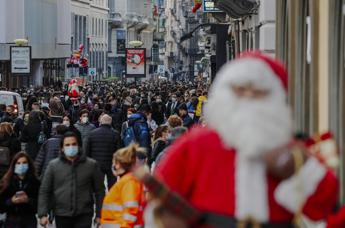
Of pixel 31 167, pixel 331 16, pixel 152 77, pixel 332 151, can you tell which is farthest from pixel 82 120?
pixel 152 77

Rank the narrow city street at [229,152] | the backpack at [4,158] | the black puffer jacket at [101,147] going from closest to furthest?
the narrow city street at [229,152], the backpack at [4,158], the black puffer jacket at [101,147]

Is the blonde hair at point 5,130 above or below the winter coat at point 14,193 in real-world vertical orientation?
above

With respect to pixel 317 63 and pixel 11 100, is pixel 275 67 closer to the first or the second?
pixel 317 63

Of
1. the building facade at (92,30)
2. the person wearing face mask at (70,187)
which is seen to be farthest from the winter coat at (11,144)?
the building facade at (92,30)

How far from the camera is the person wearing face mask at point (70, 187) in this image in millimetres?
11672

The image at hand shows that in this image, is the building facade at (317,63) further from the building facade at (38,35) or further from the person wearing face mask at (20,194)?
the building facade at (38,35)

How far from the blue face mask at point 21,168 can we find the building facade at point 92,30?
7820cm

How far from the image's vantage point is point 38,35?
75375 millimetres

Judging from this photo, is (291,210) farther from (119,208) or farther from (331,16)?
(331,16)

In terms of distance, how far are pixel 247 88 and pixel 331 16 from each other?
21.6 ft

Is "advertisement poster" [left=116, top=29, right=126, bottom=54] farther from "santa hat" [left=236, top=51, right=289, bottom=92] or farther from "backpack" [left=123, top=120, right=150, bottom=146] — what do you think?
"santa hat" [left=236, top=51, right=289, bottom=92]

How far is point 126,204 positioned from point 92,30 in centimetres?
9967

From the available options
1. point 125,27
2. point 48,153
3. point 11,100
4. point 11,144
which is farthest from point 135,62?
point 125,27

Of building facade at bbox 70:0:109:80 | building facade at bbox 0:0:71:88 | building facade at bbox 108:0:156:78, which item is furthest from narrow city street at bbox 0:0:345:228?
building facade at bbox 108:0:156:78
